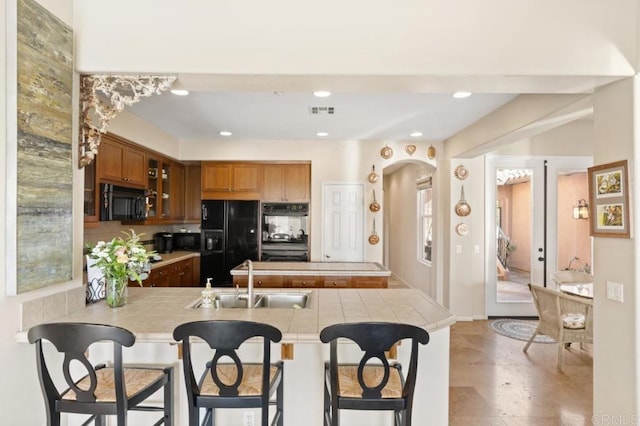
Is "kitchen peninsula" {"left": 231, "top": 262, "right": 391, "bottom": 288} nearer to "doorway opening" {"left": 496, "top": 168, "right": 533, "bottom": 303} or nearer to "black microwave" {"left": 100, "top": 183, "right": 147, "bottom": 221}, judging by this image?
"black microwave" {"left": 100, "top": 183, "right": 147, "bottom": 221}

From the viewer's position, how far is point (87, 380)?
1835 millimetres

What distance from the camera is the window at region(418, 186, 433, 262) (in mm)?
6452

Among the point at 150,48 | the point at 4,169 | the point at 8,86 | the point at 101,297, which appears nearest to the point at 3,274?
the point at 4,169

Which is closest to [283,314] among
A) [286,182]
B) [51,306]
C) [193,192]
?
[51,306]

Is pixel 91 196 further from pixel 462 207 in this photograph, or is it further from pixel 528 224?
pixel 528 224

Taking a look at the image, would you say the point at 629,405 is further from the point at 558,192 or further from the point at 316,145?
the point at 316,145

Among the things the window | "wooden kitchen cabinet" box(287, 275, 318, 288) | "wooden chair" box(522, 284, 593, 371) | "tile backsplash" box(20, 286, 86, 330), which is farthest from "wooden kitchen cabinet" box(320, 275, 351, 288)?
"tile backsplash" box(20, 286, 86, 330)

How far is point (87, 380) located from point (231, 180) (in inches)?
158

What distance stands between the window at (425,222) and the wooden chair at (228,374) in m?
5.03

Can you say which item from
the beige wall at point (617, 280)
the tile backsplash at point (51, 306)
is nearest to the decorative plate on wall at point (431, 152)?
the beige wall at point (617, 280)

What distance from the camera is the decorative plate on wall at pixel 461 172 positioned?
530 cm

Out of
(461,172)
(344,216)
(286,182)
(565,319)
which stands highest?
(461,172)

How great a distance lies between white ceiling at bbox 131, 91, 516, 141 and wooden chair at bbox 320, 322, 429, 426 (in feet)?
7.67

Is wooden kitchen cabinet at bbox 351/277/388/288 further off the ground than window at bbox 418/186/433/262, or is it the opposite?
window at bbox 418/186/433/262
